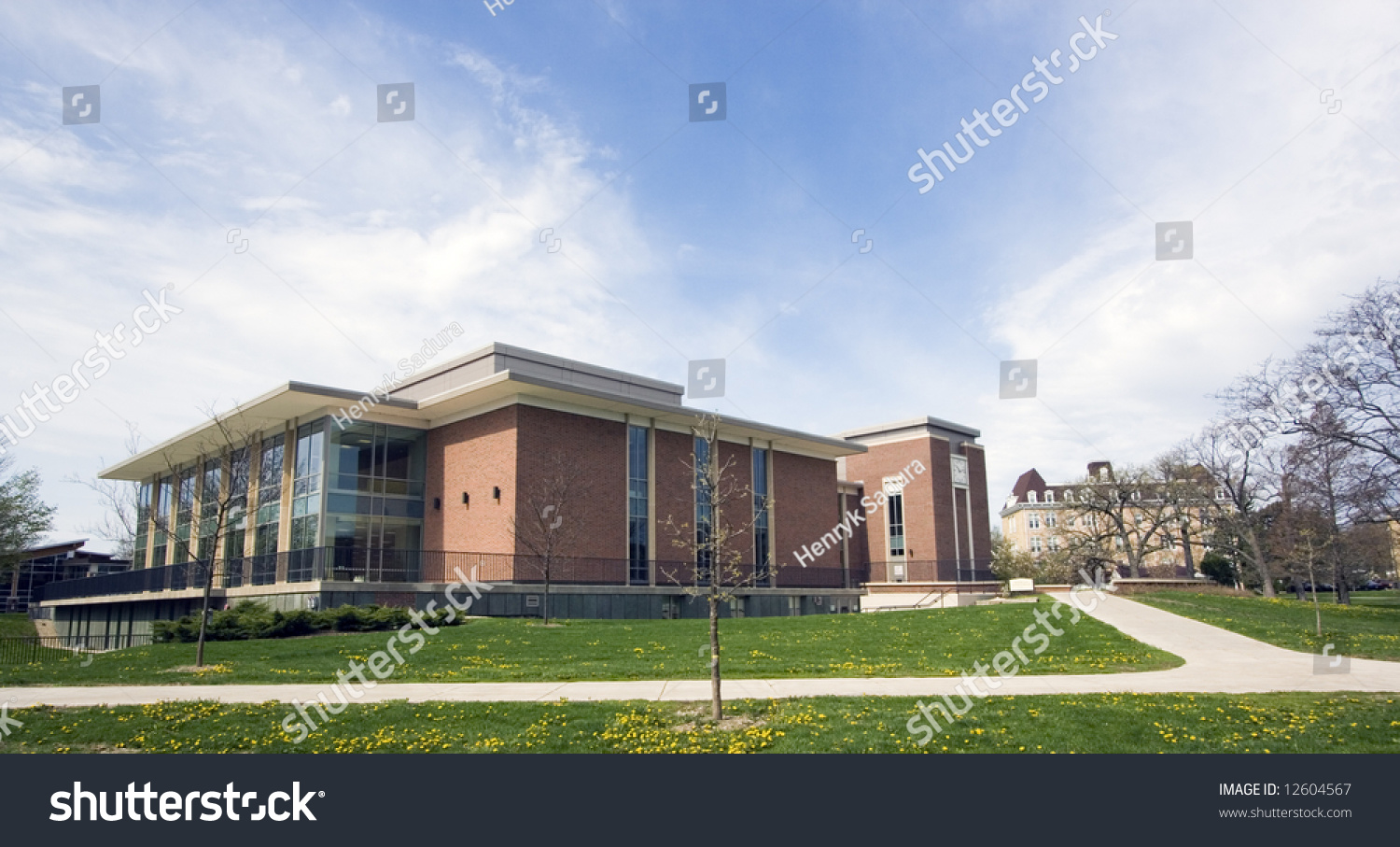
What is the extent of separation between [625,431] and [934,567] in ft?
79.9

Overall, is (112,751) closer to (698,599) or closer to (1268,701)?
(1268,701)

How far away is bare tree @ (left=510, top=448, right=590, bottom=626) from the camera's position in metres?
30.5

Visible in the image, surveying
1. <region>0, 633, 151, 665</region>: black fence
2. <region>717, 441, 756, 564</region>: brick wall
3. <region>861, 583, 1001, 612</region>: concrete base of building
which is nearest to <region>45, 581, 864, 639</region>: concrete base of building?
<region>0, 633, 151, 665</region>: black fence

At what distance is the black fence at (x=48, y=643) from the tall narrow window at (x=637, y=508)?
53.0 ft

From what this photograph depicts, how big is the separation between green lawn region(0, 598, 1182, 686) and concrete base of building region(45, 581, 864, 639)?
4.54 meters

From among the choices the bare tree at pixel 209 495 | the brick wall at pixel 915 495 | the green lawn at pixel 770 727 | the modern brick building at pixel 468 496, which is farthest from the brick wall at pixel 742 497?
the green lawn at pixel 770 727

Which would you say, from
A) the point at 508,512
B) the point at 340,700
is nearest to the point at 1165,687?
the point at 340,700

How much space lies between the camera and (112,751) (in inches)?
393

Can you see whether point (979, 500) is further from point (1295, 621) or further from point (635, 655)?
point (635, 655)

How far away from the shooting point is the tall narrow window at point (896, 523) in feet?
175

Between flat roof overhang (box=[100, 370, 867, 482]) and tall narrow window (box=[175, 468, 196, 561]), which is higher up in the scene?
flat roof overhang (box=[100, 370, 867, 482])

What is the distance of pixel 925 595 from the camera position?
43000 mm

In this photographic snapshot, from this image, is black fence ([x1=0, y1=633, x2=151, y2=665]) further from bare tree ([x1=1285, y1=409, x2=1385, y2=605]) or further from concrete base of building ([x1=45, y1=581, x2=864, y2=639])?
bare tree ([x1=1285, y1=409, x2=1385, y2=605])
